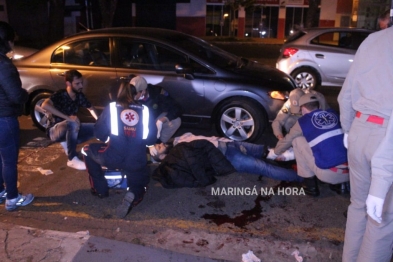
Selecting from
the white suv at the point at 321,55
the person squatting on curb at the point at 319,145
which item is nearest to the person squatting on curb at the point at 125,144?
the person squatting on curb at the point at 319,145

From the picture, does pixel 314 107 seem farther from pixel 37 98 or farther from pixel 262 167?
pixel 37 98

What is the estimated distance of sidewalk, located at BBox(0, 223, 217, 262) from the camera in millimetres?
3619

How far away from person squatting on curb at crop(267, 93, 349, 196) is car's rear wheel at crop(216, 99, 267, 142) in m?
1.61

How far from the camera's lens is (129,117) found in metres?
4.14

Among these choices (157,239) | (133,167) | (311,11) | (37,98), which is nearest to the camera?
(157,239)

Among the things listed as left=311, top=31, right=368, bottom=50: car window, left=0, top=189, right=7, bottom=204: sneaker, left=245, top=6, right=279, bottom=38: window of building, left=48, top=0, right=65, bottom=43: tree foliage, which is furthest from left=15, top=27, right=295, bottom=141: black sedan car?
left=245, top=6, right=279, bottom=38: window of building

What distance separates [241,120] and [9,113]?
10.9 feet

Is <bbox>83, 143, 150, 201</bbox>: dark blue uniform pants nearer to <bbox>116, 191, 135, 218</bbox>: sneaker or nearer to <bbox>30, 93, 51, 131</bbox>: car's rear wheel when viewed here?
<bbox>116, 191, 135, 218</bbox>: sneaker

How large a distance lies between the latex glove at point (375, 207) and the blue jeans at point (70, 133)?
3767 mm

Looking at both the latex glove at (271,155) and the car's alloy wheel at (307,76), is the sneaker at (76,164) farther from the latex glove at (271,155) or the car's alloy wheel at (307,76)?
the car's alloy wheel at (307,76)

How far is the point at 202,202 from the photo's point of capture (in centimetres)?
463

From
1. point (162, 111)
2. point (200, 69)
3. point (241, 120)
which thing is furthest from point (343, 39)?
point (162, 111)

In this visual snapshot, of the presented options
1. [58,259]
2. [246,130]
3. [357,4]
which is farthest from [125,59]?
[357,4]

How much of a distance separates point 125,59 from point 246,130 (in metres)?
2.12
